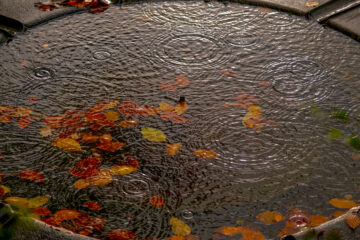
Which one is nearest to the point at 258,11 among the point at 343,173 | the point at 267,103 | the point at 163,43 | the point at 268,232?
the point at 163,43

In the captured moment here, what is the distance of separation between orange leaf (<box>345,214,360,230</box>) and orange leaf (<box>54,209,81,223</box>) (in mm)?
1257

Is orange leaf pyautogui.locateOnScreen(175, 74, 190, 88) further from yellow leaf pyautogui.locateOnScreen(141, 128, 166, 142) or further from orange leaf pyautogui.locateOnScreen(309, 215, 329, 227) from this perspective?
orange leaf pyautogui.locateOnScreen(309, 215, 329, 227)

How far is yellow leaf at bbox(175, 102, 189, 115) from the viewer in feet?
10.5

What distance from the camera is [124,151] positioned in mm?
2945

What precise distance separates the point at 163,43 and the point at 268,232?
6.17 ft

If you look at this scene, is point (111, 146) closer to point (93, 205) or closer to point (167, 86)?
point (93, 205)

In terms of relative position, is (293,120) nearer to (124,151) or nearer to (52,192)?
(124,151)

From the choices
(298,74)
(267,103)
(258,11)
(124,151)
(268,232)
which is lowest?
(124,151)

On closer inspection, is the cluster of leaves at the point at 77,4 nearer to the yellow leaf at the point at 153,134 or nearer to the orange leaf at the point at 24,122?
the orange leaf at the point at 24,122

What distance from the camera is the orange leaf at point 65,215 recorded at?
2531mm

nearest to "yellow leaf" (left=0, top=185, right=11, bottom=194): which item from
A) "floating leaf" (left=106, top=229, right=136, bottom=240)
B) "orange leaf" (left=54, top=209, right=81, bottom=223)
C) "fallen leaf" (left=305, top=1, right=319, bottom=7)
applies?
"orange leaf" (left=54, top=209, right=81, bottom=223)

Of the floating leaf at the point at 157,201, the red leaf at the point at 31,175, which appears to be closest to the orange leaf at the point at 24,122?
the red leaf at the point at 31,175

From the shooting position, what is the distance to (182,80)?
3.47 meters

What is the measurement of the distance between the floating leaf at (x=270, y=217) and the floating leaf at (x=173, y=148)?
63 centimetres
